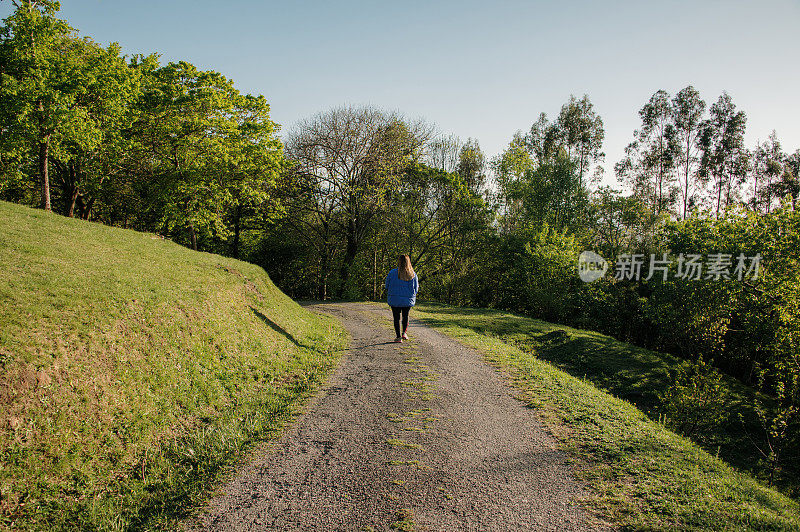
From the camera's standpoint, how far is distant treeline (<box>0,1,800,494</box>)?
1505 cm

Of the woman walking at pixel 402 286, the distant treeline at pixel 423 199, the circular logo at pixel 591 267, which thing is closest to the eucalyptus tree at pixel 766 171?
the distant treeline at pixel 423 199

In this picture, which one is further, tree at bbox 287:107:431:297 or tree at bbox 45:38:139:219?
tree at bbox 287:107:431:297

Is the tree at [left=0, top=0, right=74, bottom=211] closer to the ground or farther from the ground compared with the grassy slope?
farther from the ground

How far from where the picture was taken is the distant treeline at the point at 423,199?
15.1 m

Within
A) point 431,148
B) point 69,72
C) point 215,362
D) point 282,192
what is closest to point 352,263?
point 282,192

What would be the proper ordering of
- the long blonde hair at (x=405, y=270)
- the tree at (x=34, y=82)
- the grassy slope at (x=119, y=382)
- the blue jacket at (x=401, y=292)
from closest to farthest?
the grassy slope at (x=119, y=382) < the long blonde hair at (x=405, y=270) < the blue jacket at (x=401, y=292) < the tree at (x=34, y=82)

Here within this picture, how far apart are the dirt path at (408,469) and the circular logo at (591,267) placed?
2386 centimetres

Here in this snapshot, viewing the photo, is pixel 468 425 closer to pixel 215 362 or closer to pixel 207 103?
pixel 215 362

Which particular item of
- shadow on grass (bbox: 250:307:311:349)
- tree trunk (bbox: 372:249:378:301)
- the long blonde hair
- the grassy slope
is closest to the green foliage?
the long blonde hair

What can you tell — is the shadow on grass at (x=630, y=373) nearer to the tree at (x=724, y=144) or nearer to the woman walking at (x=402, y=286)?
the woman walking at (x=402, y=286)

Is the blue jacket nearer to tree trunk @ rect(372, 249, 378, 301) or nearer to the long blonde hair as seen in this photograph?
the long blonde hair

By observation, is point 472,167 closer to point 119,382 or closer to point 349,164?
point 349,164

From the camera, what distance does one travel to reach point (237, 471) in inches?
189

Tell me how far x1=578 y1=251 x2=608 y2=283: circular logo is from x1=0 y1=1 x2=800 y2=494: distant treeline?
0.60 m
